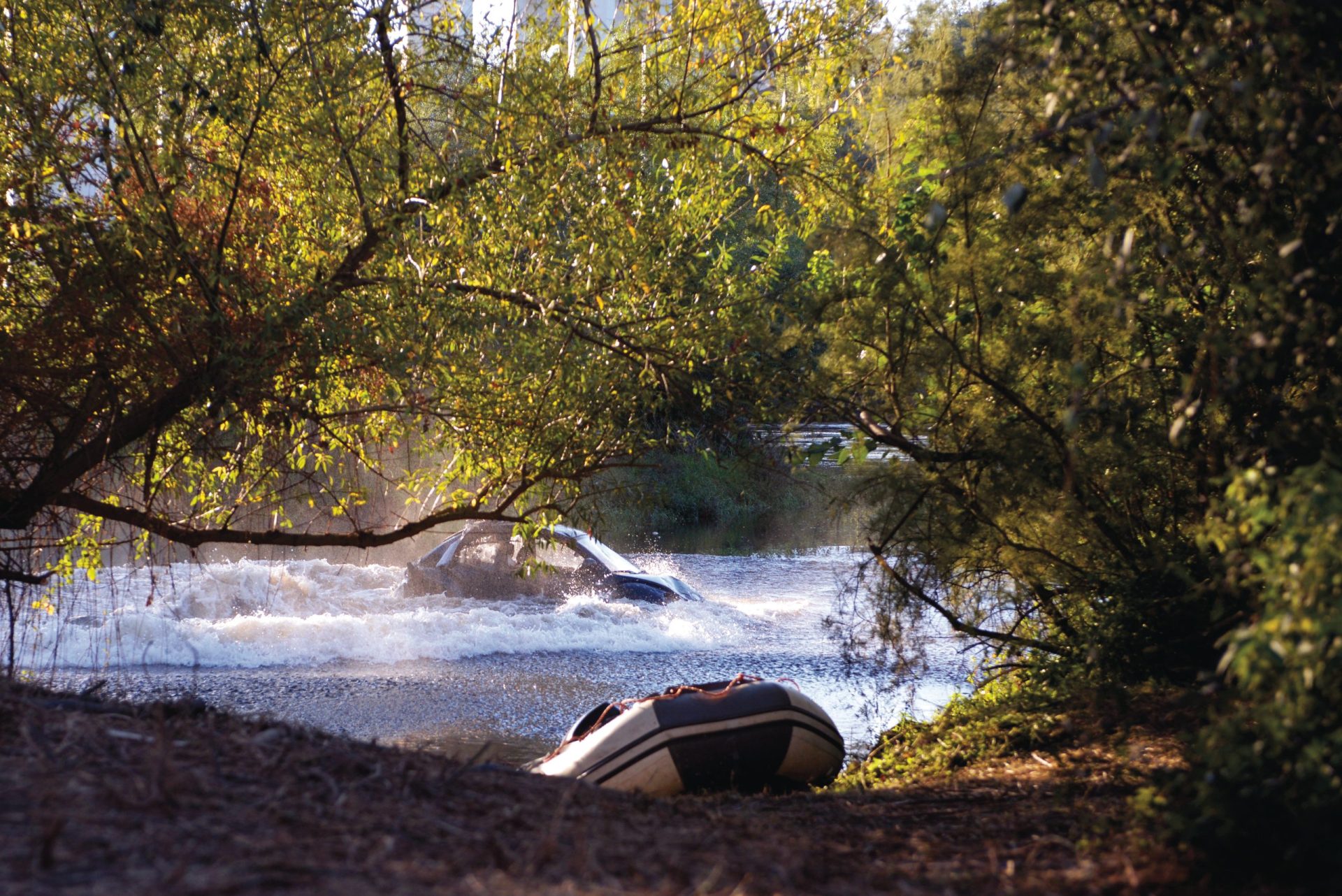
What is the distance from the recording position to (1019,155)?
6.64 m

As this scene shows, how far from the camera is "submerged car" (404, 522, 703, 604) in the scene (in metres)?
16.8

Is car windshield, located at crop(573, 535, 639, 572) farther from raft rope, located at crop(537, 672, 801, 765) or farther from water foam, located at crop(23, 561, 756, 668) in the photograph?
raft rope, located at crop(537, 672, 801, 765)

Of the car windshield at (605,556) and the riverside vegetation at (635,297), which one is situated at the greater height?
the riverside vegetation at (635,297)

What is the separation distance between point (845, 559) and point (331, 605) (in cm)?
929

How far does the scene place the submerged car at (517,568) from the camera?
1681 cm

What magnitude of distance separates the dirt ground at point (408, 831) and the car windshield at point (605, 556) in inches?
452

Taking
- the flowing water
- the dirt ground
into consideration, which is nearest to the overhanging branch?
the dirt ground

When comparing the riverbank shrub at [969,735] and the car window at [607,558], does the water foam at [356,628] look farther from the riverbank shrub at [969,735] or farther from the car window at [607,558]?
the riverbank shrub at [969,735]

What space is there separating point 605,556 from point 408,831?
13.7 m

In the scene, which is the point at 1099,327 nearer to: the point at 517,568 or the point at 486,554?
the point at 517,568

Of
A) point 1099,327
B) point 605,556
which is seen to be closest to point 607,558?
point 605,556

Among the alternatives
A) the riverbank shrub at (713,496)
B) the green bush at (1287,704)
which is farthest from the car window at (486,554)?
the green bush at (1287,704)

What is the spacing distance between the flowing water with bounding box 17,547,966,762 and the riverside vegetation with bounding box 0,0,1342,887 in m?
2.97

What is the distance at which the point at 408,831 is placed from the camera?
143 inches
